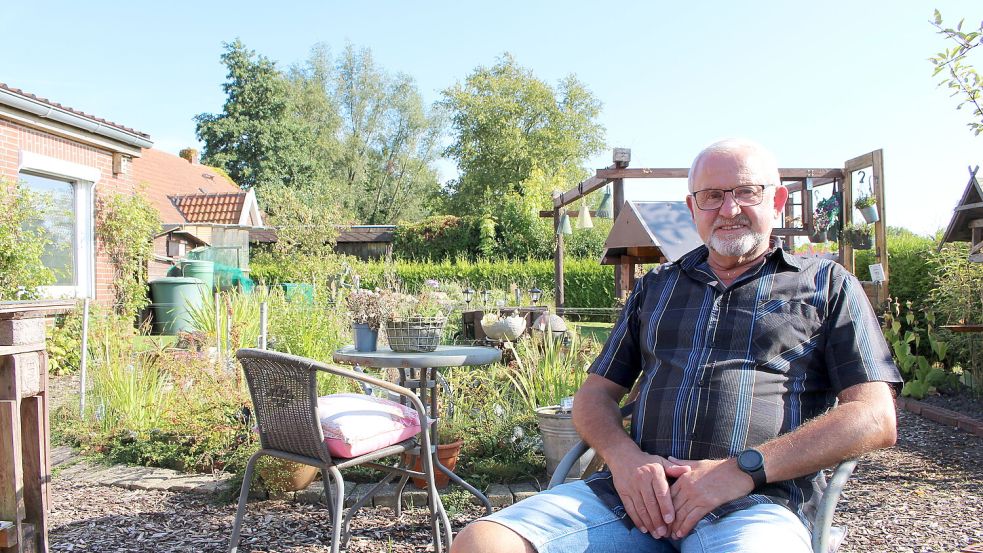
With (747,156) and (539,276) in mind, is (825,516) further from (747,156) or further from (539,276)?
(539,276)

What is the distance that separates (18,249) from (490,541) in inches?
280

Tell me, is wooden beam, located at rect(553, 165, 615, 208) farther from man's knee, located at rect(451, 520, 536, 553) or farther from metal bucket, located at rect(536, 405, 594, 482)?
man's knee, located at rect(451, 520, 536, 553)

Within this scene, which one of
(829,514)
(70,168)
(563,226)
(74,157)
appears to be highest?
(74,157)

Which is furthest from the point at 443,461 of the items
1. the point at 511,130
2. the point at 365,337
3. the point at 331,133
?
the point at 331,133

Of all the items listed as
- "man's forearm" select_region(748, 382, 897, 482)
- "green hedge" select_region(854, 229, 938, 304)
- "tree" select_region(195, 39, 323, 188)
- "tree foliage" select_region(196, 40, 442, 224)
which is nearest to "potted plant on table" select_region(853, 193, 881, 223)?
"green hedge" select_region(854, 229, 938, 304)

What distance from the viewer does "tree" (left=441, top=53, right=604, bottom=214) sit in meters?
36.1

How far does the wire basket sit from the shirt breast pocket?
158 cm

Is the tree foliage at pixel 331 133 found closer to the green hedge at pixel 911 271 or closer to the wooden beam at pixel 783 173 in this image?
the wooden beam at pixel 783 173

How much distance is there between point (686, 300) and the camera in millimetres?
2037

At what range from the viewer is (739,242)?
6.68 feet

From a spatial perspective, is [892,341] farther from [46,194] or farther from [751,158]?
A: [46,194]

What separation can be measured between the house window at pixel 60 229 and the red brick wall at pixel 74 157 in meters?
0.30

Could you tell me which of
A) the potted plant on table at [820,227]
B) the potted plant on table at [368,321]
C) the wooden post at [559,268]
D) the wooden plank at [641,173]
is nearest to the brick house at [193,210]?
the wooden post at [559,268]

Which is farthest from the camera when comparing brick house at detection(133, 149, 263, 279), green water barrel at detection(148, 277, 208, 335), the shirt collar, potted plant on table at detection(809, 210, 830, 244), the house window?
brick house at detection(133, 149, 263, 279)
